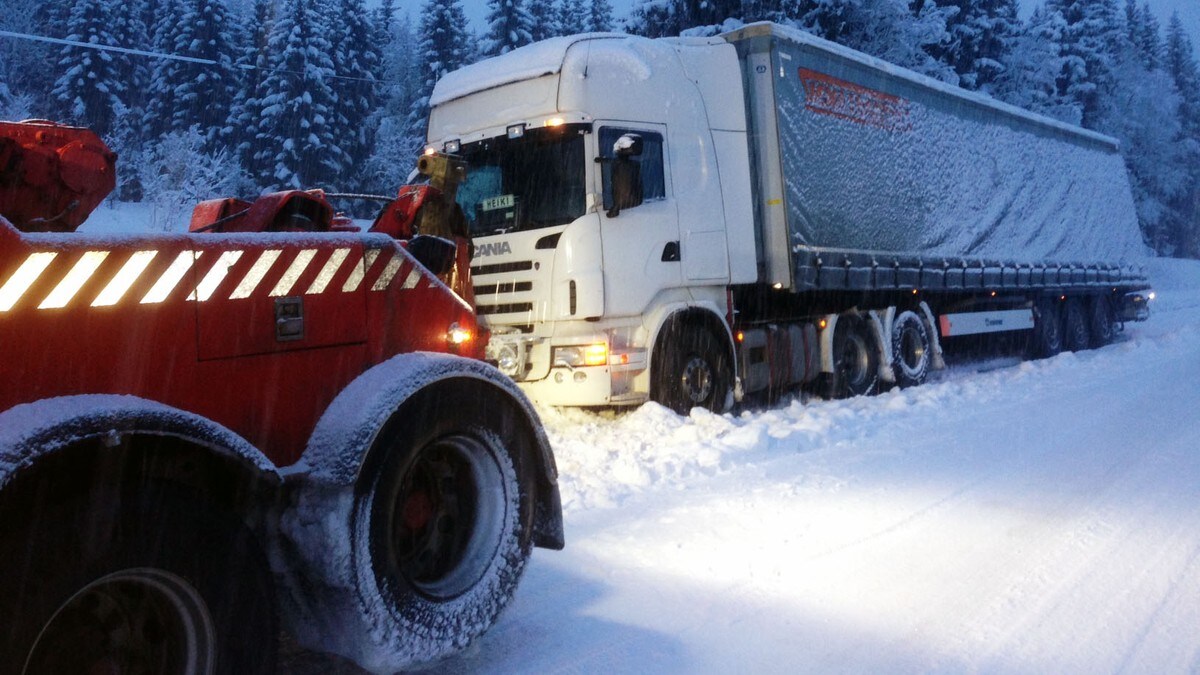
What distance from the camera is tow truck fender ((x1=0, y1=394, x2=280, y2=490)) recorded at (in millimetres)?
2029

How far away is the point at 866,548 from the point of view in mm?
4840

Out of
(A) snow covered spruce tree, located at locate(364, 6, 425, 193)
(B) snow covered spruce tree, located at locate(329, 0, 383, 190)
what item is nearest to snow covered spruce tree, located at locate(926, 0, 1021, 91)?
(A) snow covered spruce tree, located at locate(364, 6, 425, 193)

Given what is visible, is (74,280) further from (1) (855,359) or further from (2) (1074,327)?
(2) (1074,327)

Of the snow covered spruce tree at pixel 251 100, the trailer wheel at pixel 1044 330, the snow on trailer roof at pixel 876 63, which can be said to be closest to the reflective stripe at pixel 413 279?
the snow on trailer roof at pixel 876 63

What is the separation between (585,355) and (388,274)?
4.73 metres

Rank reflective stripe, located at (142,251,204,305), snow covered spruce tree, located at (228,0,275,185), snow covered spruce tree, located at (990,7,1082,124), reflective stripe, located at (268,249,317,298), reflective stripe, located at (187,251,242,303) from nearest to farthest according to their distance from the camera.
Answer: reflective stripe, located at (142,251,204,305), reflective stripe, located at (187,251,242,303), reflective stripe, located at (268,249,317,298), snow covered spruce tree, located at (990,7,1082,124), snow covered spruce tree, located at (228,0,275,185)

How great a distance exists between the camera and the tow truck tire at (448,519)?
3.03m

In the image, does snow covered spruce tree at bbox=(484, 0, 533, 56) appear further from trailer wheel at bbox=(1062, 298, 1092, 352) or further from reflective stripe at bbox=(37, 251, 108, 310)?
reflective stripe at bbox=(37, 251, 108, 310)

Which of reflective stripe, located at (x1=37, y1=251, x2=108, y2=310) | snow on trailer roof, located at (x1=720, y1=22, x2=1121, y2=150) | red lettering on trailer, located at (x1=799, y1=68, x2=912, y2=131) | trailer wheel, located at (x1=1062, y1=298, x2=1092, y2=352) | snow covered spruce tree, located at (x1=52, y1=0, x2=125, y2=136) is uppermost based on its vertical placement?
snow covered spruce tree, located at (x1=52, y1=0, x2=125, y2=136)

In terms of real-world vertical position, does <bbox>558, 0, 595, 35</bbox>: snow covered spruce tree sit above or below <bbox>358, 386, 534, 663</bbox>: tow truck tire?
above

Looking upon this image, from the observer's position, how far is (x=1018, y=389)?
10734mm

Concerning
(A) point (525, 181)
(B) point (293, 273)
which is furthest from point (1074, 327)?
(B) point (293, 273)

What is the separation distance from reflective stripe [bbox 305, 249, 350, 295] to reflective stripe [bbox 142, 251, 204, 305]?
44cm

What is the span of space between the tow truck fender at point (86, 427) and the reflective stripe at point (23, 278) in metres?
0.29
